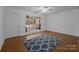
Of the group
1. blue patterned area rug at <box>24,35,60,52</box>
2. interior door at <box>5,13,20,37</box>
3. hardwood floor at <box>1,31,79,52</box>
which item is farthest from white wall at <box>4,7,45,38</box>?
blue patterned area rug at <box>24,35,60,52</box>

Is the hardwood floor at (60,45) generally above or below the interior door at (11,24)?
below

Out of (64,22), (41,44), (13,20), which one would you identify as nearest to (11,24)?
(13,20)

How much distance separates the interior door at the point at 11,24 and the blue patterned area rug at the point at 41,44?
10.2 inches

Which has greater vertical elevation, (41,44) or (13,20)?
(13,20)

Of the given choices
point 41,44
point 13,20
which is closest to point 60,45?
point 41,44

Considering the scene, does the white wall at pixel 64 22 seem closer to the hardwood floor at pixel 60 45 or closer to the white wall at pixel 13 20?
the hardwood floor at pixel 60 45

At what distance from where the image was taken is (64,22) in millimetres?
2133

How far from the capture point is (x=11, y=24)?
82.2 inches

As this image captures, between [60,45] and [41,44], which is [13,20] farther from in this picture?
[60,45]

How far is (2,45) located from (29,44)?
1.27 ft

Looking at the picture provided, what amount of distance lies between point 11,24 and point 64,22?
766 millimetres

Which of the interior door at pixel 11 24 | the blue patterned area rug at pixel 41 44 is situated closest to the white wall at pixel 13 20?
the interior door at pixel 11 24

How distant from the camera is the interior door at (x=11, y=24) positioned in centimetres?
208

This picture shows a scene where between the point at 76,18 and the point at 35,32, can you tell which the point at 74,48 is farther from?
the point at 35,32
